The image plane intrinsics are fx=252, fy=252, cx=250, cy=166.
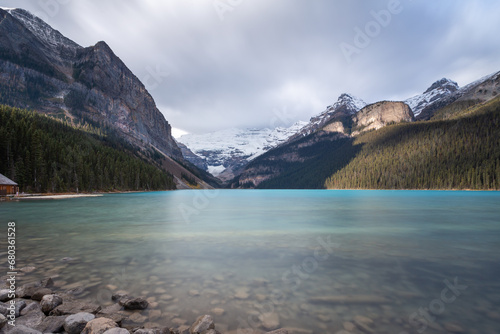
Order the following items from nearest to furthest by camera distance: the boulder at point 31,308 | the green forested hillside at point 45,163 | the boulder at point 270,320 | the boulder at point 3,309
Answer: the boulder at point 3,309 < the boulder at point 270,320 < the boulder at point 31,308 < the green forested hillside at point 45,163

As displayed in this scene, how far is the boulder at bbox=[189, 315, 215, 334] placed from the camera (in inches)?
242

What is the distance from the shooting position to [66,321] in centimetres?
598

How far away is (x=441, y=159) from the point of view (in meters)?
147

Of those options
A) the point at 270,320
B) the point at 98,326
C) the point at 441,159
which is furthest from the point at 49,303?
the point at 441,159

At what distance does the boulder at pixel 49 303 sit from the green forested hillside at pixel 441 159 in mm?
160731

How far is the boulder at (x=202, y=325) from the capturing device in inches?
242

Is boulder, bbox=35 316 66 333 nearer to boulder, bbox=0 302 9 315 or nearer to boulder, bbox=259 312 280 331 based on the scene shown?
boulder, bbox=0 302 9 315

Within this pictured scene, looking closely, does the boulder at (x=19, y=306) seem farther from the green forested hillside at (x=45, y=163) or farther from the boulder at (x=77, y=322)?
the green forested hillside at (x=45, y=163)

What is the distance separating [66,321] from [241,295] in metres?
4.87

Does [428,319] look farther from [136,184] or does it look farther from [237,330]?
[136,184]

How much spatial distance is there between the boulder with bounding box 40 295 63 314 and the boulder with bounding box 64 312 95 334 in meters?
1.39

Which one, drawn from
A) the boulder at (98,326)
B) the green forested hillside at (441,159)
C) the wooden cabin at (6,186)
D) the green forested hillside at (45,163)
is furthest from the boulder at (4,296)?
the green forested hillside at (441,159)

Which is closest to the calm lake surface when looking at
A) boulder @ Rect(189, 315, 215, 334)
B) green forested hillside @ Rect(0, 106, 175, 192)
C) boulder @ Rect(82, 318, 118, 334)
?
boulder @ Rect(189, 315, 215, 334)

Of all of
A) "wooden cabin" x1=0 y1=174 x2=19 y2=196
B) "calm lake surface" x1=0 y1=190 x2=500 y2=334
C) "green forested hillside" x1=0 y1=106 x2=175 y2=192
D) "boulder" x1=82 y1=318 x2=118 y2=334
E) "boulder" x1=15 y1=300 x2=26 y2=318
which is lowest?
"calm lake surface" x1=0 y1=190 x2=500 y2=334
